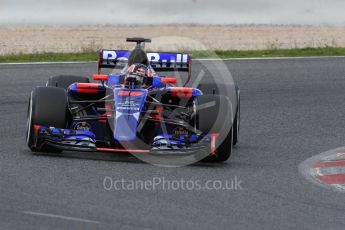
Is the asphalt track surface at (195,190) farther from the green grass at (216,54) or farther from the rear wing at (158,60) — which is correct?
the green grass at (216,54)

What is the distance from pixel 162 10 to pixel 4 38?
361 cm

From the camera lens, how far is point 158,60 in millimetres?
12070

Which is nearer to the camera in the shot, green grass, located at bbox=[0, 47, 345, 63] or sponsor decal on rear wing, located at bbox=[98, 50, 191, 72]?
sponsor decal on rear wing, located at bbox=[98, 50, 191, 72]

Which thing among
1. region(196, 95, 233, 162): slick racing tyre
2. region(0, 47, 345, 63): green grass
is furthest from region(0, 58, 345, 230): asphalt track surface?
region(0, 47, 345, 63): green grass

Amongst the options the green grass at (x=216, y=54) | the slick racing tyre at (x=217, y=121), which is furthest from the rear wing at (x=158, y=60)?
the green grass at (x=216, y=54)

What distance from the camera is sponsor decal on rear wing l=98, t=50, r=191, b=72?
39.6 ft

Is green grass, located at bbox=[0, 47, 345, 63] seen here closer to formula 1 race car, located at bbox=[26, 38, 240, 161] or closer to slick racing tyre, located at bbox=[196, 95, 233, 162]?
formula 1 race car, located at bbox=[26, 38, 240, 161]

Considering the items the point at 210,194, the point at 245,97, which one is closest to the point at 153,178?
the point at 210,194

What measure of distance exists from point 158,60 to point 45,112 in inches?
87.5

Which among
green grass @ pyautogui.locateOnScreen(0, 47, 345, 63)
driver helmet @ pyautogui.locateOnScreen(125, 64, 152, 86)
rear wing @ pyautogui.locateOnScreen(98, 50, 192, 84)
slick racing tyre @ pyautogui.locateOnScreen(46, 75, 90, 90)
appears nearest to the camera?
driver helmet @ pyautogui.locateOnScreen(125, 64, 152, 86)

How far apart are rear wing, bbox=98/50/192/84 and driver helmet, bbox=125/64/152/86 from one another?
0.87 meters

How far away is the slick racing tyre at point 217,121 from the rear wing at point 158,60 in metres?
1.71

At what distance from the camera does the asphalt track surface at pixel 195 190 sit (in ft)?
24.4

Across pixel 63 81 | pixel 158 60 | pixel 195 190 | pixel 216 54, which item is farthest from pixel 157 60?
pixel 216 54
